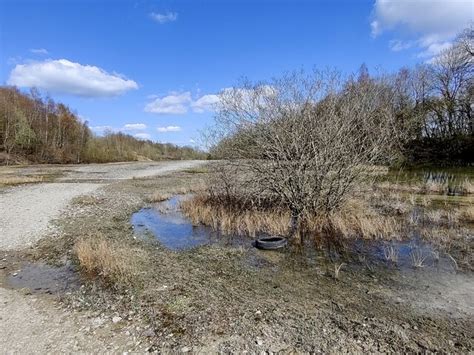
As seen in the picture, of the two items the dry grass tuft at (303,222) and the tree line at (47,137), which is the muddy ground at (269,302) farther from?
the tree line at (47,137)

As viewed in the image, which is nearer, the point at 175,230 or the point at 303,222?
the point at 303,222

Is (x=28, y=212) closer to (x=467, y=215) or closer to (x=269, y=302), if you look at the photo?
(x=269, y=302)

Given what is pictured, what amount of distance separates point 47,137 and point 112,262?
54.0 metres

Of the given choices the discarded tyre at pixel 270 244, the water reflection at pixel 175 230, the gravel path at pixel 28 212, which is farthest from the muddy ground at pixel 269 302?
the gravel path at pixel 28 212

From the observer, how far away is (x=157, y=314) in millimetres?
5000

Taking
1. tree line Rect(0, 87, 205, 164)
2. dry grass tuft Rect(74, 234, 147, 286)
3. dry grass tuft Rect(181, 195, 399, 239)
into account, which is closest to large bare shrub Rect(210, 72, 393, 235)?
dry grass tuft Rect(181, 195, 399, 239)

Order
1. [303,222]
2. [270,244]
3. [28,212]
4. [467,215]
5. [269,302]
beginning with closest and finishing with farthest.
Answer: [269,302] → [270,244] → [303,222] → [467,215] → [28,212]

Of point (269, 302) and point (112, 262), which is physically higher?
point (112, 262)

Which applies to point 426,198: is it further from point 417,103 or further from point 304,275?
point 417,103

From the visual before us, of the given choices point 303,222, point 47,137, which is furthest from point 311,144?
point 47,137

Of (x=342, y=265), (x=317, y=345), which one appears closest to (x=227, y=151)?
(x=342, y=265)

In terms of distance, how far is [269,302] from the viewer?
5.40 meters

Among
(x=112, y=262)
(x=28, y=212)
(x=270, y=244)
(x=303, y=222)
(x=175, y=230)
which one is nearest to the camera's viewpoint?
(x=112, y=262)

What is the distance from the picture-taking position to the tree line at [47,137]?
47.7 m
